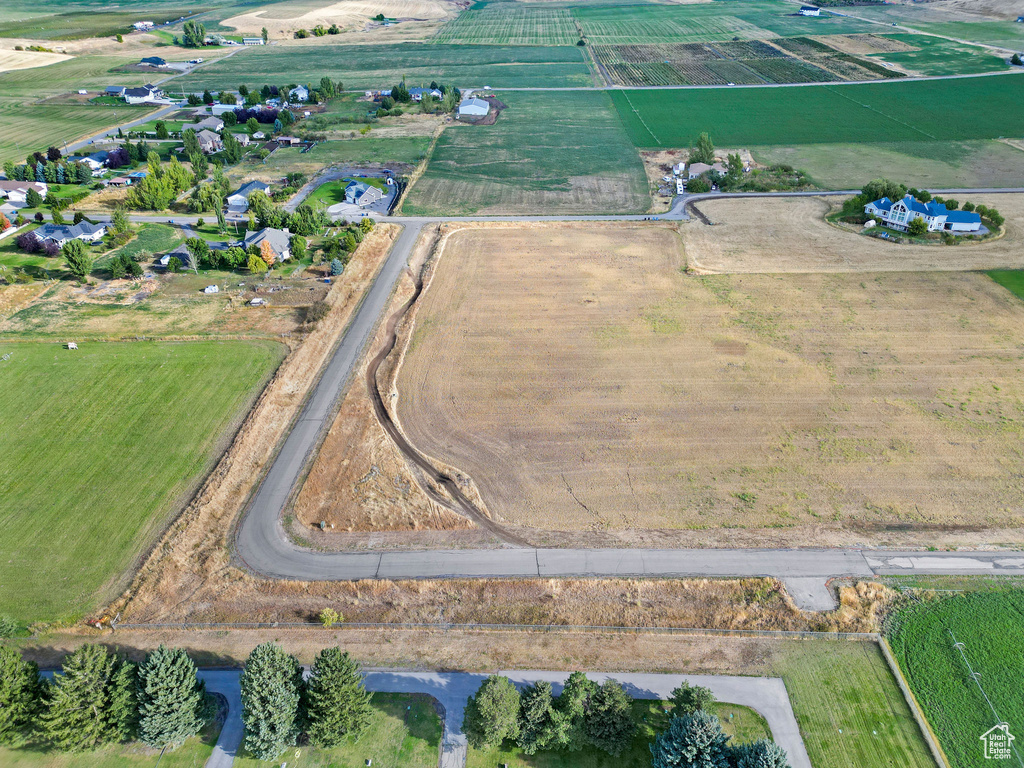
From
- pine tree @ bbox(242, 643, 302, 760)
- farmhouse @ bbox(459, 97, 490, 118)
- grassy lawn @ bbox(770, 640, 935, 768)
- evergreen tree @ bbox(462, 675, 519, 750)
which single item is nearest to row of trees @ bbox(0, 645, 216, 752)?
pine tree @ bbox(242, 643, 302, 760)

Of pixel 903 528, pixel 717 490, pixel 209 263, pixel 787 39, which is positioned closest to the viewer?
pixel 903 528

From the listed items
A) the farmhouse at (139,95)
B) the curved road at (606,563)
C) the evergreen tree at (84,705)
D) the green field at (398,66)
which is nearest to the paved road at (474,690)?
the evergreen tree at (84,705)

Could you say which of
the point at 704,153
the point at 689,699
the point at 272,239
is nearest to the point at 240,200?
the point at 272,239

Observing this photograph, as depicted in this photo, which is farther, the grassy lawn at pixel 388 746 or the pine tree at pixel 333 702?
the grassy lawn at pixel 388 746

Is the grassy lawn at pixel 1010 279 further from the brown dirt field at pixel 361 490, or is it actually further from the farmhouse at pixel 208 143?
the farmhouse at pixel 208 143

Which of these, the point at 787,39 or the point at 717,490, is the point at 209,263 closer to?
the point at 717,490

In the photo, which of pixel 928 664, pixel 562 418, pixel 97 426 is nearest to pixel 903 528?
pixel 928 664
